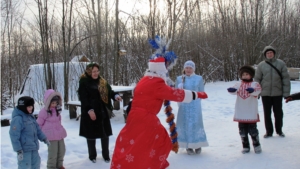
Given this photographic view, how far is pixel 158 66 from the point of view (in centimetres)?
358

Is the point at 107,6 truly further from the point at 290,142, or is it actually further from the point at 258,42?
the point at 258,42

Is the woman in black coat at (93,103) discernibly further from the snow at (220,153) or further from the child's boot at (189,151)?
the child's boot at (189,151)

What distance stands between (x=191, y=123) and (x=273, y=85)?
1866 millimetres

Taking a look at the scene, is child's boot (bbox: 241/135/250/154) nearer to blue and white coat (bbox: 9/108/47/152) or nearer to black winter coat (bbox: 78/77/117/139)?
black winter coat (bbox: 78/77/117/139)

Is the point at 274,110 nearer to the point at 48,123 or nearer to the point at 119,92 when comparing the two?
the point at 119,92

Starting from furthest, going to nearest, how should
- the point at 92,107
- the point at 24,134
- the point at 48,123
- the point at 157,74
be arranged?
the point at 92,107
the point at 48,123
the point at 24,134
the point at 157,74

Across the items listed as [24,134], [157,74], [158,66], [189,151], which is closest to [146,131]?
[157,74]

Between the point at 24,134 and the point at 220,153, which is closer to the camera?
the point at 24,134

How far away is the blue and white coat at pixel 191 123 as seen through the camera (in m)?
4.84

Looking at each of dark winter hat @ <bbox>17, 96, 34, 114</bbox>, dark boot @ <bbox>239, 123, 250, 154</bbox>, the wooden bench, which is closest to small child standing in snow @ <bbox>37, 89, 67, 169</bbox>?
dark winter hat @ <bbox>17, 96, 34, 114</bbox>

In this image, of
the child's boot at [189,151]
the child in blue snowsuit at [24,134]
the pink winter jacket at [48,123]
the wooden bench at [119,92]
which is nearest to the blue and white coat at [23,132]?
the child in blue snowsuit at [24,134]

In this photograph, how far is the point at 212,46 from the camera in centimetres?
1781

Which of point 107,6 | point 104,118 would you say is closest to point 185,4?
point 107,6

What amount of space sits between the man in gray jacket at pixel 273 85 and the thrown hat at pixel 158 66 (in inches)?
112
